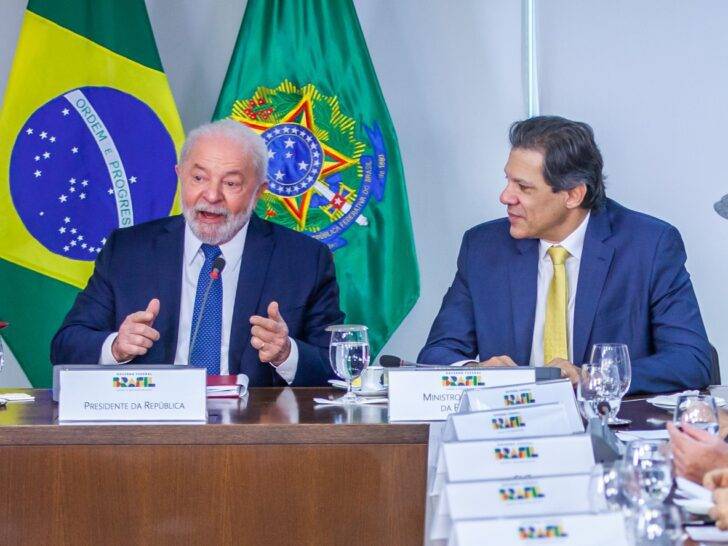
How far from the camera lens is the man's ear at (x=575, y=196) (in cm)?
333

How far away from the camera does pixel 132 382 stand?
2402mm

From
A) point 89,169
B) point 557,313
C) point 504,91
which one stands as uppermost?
point 504,91

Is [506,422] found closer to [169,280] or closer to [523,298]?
[523,298]

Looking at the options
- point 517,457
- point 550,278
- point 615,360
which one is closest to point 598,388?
point 615,360

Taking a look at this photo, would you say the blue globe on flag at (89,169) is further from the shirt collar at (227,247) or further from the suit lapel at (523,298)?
the suit lapel at (523,298)

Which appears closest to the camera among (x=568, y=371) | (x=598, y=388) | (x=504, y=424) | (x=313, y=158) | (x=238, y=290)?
(x=504, y=424)

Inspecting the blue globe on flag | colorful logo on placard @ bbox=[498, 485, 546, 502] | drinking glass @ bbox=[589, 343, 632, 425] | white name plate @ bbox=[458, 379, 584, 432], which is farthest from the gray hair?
colorful logo on placard @ bbox=[498, 485, 546, 502]

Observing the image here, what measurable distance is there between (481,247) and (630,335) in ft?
1.70

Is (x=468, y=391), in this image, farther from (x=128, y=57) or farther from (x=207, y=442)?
(x=128, y=57)

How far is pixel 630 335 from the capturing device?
3.25 m

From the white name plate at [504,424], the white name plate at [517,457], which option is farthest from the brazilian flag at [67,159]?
the white name plate at [517,457]

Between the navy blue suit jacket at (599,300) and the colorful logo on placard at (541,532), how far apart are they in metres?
1.78

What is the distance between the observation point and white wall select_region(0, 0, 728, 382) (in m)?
4.58

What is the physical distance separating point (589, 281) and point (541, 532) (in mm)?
1958
